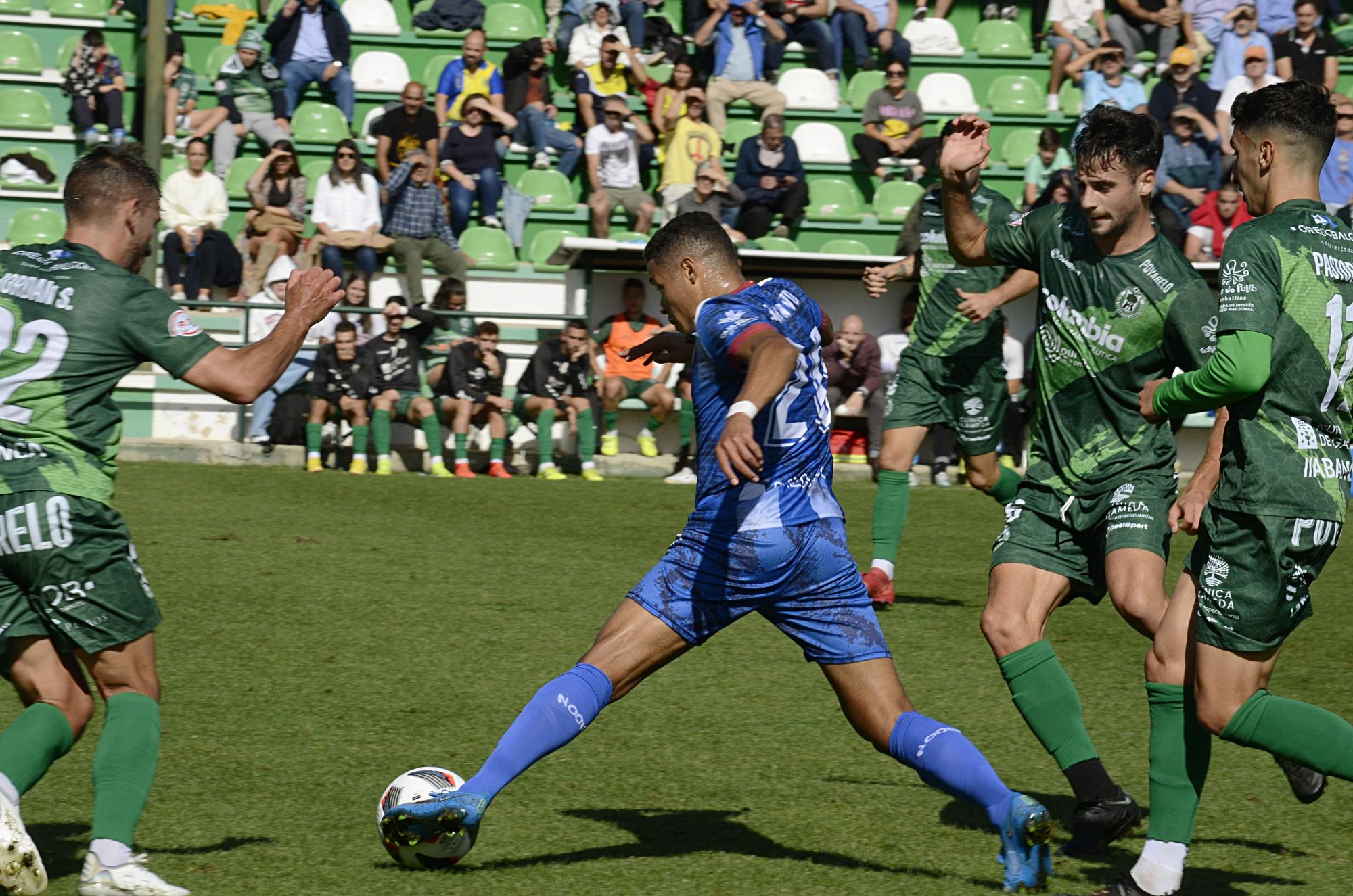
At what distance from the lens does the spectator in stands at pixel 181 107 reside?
54.9ft

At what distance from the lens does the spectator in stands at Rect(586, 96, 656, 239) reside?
16438mm

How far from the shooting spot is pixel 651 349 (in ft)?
16.5

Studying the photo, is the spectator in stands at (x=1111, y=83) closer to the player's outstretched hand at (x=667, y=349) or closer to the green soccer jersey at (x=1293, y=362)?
the player's outstretched hand at (x=667, y=349)

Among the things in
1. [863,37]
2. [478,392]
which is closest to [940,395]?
[478,392]

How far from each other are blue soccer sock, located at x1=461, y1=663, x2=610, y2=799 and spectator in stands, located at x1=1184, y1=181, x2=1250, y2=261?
13184 mm

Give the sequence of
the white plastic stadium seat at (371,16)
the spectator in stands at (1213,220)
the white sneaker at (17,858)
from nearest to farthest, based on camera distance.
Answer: the white sneaker at (17,858) → the spectator in stands at (1213,220) → the white plastic stadium seat at (371,16)

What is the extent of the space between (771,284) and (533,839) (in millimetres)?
1852

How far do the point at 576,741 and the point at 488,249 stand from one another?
35.2 feet

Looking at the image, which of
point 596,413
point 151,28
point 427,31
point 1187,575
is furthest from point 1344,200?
point 1187,575

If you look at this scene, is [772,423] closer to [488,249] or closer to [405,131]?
[488,249]

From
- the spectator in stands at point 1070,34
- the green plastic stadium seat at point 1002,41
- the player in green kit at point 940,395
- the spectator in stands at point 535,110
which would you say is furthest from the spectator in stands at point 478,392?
the green plastic stadium seat at point 1002,41

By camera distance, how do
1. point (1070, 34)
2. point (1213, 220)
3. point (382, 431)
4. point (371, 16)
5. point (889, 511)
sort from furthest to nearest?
point (1070, 34) → point (371, 16) → point (1213, 220) → point (382, 431) → point (889, 511)

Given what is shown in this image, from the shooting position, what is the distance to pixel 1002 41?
1972 centimetres

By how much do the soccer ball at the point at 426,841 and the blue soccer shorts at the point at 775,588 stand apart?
75 cm
